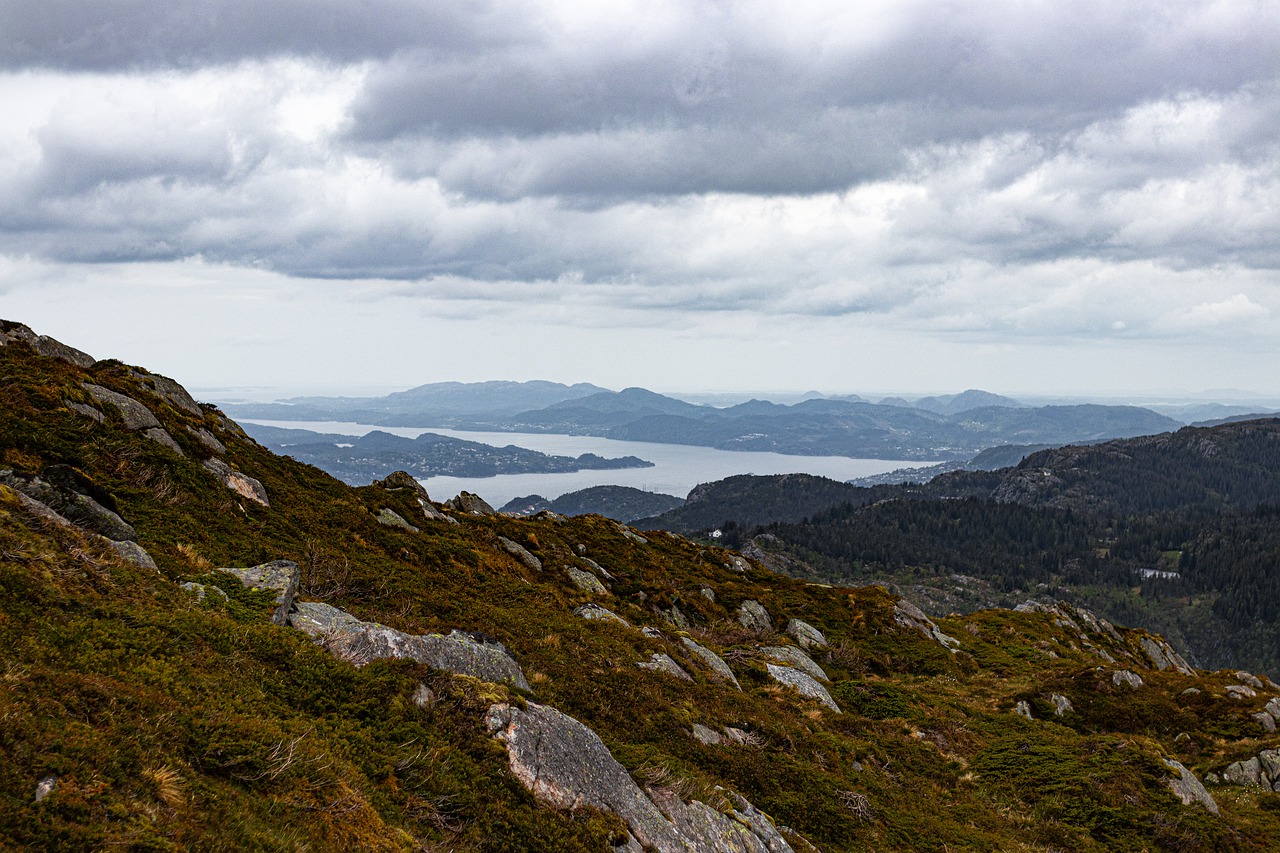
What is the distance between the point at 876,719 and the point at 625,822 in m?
22.5

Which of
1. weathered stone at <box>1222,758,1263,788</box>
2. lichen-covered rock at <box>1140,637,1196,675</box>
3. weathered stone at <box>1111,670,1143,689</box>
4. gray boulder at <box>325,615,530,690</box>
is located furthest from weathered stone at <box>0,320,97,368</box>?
lichen-covered rock at <box>1140,637,1196,675</box>

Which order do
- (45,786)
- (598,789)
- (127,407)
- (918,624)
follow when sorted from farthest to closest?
1. (918,624)
2. (127,407)
3. (598,789)
4. (45,786)

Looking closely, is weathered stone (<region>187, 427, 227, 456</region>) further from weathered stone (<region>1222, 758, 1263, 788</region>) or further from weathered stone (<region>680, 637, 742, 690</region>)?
weathered stone (<region>1222, 758, 1263, 788</region>)

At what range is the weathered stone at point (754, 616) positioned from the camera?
44688mm

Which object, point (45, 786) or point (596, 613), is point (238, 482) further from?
point (45, 786)

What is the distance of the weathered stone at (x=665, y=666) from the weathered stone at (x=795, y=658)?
39.3 feet

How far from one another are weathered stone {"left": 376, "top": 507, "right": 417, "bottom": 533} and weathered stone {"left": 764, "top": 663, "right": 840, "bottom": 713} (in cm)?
2005

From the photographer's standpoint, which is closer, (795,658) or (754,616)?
(795,658)

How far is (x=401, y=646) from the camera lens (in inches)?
595

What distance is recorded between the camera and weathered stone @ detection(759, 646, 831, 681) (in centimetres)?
3606

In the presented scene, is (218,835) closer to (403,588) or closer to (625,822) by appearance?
(625,822)

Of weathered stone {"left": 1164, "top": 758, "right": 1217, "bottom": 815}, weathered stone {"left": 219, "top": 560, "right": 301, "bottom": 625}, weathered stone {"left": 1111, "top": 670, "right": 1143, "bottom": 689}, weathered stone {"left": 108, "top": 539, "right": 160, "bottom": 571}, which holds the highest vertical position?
weathered stone {"left": 108, "top": 539, "right": 160, "bottom": 571}

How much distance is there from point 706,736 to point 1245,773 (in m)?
28.5

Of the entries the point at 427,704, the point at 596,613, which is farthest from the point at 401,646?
the point at 596,613
